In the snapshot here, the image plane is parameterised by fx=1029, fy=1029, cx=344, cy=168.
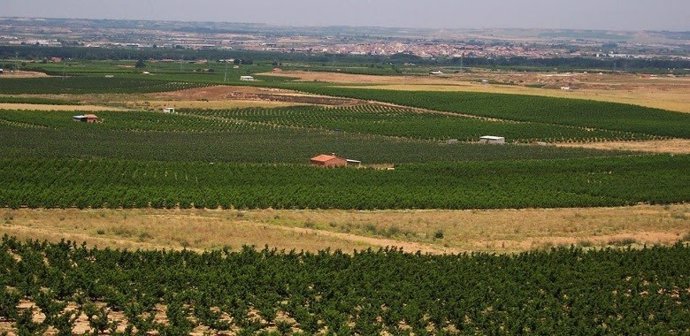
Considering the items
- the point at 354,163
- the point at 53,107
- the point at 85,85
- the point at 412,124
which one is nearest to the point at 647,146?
the point at 412,124

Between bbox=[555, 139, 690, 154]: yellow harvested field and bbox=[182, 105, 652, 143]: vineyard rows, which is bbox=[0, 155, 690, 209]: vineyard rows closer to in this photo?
bbox=[555, 139, 690, 154]: yellow harvested field

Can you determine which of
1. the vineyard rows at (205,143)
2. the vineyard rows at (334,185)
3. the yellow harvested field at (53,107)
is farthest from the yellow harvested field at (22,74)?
the vineyard rows at (334,185)

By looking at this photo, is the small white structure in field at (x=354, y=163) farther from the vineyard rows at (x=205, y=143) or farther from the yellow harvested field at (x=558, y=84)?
the yellow harvested field at (x=558, y=84)

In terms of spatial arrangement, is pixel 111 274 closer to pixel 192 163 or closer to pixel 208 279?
pixel 208 279

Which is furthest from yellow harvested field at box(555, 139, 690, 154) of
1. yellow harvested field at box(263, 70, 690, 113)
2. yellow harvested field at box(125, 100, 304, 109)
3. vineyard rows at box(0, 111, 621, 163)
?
yellow harvested field at box(125, 100, 304, 109)

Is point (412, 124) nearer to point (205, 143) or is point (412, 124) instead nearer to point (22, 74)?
point (205, 143)
